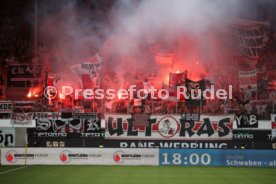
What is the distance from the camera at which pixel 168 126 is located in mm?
19172

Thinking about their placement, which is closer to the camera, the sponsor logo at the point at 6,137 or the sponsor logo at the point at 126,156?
the sponsor logo at the point at 126,156

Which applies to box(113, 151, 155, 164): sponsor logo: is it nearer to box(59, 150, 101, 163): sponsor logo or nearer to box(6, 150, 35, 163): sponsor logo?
box(59, 150, 101, 163): sponsor logo

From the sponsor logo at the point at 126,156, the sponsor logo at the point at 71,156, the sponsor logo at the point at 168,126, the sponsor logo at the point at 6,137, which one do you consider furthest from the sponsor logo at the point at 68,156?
the sponsor logo at the point at 168,126

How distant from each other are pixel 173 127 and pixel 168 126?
0.23 m

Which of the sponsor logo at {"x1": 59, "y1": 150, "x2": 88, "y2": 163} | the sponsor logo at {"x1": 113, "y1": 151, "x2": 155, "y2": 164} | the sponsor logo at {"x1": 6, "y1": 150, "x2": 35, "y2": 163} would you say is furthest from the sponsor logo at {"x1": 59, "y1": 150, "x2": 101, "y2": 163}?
the sponsor logo at {"x1": 6, "y1": 150, "x2": 35, "y2": 163}

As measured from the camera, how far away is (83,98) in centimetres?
2044

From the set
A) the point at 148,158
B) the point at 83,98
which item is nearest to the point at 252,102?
the point at 148,158

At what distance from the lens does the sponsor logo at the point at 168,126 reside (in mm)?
19141

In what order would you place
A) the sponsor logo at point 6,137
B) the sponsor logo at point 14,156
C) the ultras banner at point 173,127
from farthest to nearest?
the sponsor logo at point 6,137
the ultras banner at point 173,127
the sponsor logo at point 14,156

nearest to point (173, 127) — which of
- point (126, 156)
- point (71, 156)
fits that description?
point (126, 156)

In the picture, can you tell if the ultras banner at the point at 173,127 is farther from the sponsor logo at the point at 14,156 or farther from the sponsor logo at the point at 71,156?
the sponsor logo at the point at 14,156

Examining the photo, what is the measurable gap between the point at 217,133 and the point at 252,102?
8.99 feet

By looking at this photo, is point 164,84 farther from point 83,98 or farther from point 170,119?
point 83,98

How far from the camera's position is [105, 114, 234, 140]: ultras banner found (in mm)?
19156
